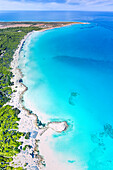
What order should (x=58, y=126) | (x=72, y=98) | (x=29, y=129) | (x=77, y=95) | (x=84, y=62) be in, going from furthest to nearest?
1. (x=84, y=62)
2. (x=77, y=95)
3. (x=72, y=98)
4. (x=58, y=126)
5. (x=29, y=129)

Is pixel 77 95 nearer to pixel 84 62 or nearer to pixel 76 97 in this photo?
pixel 76 97

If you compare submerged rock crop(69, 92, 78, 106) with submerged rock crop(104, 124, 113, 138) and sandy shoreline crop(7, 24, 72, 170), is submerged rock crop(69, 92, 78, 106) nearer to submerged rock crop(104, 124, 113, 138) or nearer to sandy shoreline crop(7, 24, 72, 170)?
sandy shoreline crop(7, 24, 72, 170)

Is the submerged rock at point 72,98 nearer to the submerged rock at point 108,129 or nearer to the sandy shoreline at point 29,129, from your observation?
the sandy shoreline at point 29,129

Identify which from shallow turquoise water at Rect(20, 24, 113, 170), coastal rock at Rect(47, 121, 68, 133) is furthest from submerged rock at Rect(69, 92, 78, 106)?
coastal rock at Rect(47, 121, 68, 133)

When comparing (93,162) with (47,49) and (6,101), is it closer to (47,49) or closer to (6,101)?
(6,101)

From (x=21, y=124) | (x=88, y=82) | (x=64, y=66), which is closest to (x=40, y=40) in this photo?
(x=64, y=66)

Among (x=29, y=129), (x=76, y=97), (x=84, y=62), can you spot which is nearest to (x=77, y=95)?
(x=76, y=97)
